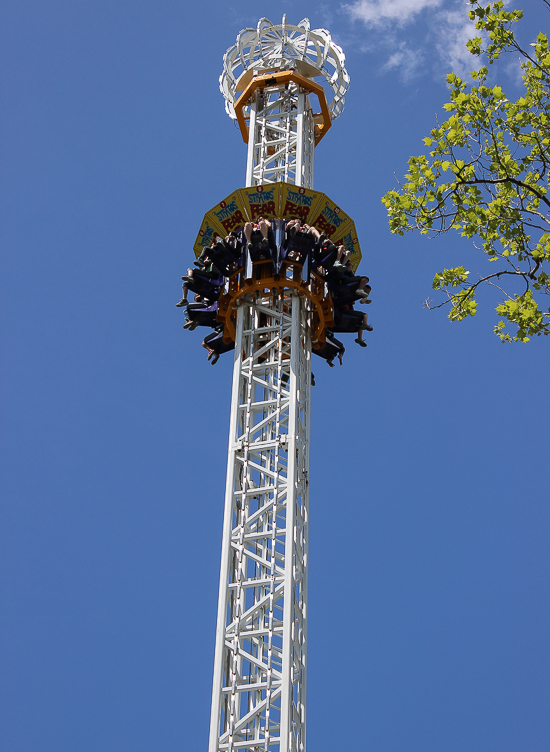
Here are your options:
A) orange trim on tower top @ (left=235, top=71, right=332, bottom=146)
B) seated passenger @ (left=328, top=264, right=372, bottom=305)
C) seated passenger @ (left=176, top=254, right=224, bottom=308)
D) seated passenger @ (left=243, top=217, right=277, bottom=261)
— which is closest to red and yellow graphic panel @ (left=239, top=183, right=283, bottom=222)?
seated passenger @ (left=243, top=217, right=277, bottom=261)

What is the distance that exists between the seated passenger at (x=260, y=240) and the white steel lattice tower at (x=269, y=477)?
0.98 m

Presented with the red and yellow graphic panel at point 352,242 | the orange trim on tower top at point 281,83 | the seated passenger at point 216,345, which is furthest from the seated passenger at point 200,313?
the orange trim on tower top at point 281,83

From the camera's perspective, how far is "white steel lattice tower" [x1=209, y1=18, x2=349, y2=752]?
21.0 m

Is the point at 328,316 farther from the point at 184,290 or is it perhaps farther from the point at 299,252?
the point at 184,290

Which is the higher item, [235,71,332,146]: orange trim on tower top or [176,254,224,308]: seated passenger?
[235,71,332,146]: orange trim on tower top

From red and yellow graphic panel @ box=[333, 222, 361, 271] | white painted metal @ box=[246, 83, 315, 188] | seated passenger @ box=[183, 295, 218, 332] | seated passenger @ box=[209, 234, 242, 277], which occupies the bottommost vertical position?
seated passenger @ box=[183, 295, 218, 332]

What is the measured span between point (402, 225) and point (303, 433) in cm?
1005

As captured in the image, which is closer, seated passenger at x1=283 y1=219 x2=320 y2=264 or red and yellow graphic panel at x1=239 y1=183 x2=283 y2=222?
seated passenger at x1=283 y1=219 x2=320 y2=264

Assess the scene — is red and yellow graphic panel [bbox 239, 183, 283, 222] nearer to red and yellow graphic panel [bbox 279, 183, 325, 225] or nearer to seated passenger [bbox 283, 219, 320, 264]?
red and yellow graphic panel [bbox 279, 183, 325, 225]

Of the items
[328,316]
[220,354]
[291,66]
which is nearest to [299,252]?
[328,316]

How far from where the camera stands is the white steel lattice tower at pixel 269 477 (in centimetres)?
2100

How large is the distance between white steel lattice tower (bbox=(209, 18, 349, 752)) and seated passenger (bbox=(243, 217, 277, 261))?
0.98 m

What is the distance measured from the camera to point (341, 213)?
27250 mm

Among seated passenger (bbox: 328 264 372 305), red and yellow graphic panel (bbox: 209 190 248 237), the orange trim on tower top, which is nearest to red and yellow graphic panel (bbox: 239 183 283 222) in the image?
red and yellow graphic panel (bbox: 209 190 248 237)
